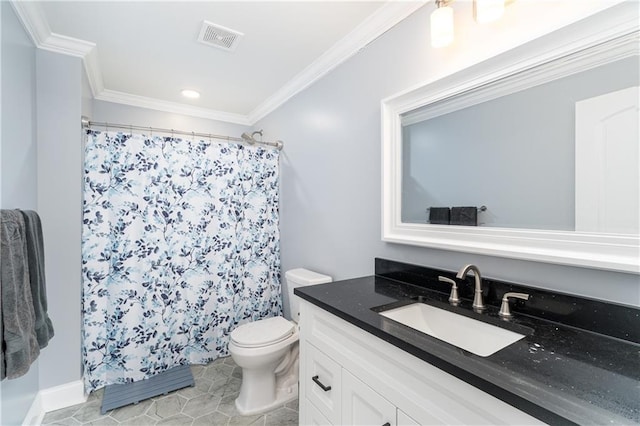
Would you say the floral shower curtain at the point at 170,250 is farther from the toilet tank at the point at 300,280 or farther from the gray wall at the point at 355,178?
the toilet tank at the point at 300,280

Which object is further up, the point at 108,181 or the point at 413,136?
the point at 413,136

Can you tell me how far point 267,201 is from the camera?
8.54ft

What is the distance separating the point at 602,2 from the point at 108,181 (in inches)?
99.3

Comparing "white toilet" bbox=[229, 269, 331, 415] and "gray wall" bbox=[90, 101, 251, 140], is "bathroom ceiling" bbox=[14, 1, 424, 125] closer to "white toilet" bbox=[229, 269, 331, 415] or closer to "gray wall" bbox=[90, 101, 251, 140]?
"gray wall" bbox=[90, 101, 251, 140]

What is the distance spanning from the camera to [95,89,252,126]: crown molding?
2.62 metres

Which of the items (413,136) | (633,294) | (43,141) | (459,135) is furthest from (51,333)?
(633,294)

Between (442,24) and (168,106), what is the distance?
263 centimetres

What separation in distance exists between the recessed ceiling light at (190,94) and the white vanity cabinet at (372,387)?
2240 millimetres

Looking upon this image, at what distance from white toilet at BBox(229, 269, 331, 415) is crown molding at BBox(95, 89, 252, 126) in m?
2.12

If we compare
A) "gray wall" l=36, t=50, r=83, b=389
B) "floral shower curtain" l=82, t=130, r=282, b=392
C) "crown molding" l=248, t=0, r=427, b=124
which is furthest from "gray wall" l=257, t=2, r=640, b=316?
"gray wall" l=36, t=50, r=83, b=389

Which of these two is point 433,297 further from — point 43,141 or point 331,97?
point 43,141

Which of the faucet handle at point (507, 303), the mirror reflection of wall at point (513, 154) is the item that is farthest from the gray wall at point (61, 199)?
the faucet handle at point (507, 303)

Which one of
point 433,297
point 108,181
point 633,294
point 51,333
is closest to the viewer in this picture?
point 633,294

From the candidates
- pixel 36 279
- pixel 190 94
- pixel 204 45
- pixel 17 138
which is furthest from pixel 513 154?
pixel 190 94
